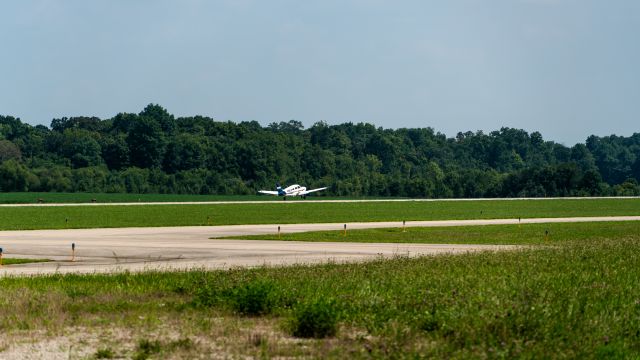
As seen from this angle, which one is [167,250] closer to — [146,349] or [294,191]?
[146,349]

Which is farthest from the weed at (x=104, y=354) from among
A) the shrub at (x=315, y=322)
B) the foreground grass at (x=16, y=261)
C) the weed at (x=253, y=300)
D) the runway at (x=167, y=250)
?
the foreground grass at (x=16, y=261)

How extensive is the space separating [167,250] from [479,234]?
2282 centimetres

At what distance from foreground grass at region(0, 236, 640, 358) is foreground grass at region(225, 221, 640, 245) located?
24545 millimetres

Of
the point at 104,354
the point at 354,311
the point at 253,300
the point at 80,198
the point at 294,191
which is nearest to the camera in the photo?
the point at 104,354

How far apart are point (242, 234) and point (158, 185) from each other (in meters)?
130

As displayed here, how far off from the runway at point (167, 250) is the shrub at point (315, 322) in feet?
48.4

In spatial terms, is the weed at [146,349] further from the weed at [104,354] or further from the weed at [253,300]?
the weed at [253,300]

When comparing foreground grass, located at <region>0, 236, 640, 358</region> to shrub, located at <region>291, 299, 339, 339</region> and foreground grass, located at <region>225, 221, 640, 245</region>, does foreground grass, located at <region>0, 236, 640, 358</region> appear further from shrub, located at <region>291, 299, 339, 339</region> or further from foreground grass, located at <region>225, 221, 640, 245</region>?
foreground grass, located at <region>225, 221, 640, 245</region>

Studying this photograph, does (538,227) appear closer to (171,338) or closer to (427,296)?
(427,296)

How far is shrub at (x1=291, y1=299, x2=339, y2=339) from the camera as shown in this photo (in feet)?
→ 62.5

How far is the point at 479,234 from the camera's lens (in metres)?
62.0

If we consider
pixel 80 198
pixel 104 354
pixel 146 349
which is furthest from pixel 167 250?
pixel 80 198

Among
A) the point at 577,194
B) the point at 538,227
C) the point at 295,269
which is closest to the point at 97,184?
the point at 577,194

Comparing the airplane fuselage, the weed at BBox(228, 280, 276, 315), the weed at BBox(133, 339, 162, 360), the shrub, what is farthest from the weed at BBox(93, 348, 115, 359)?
the airplane fuselage
